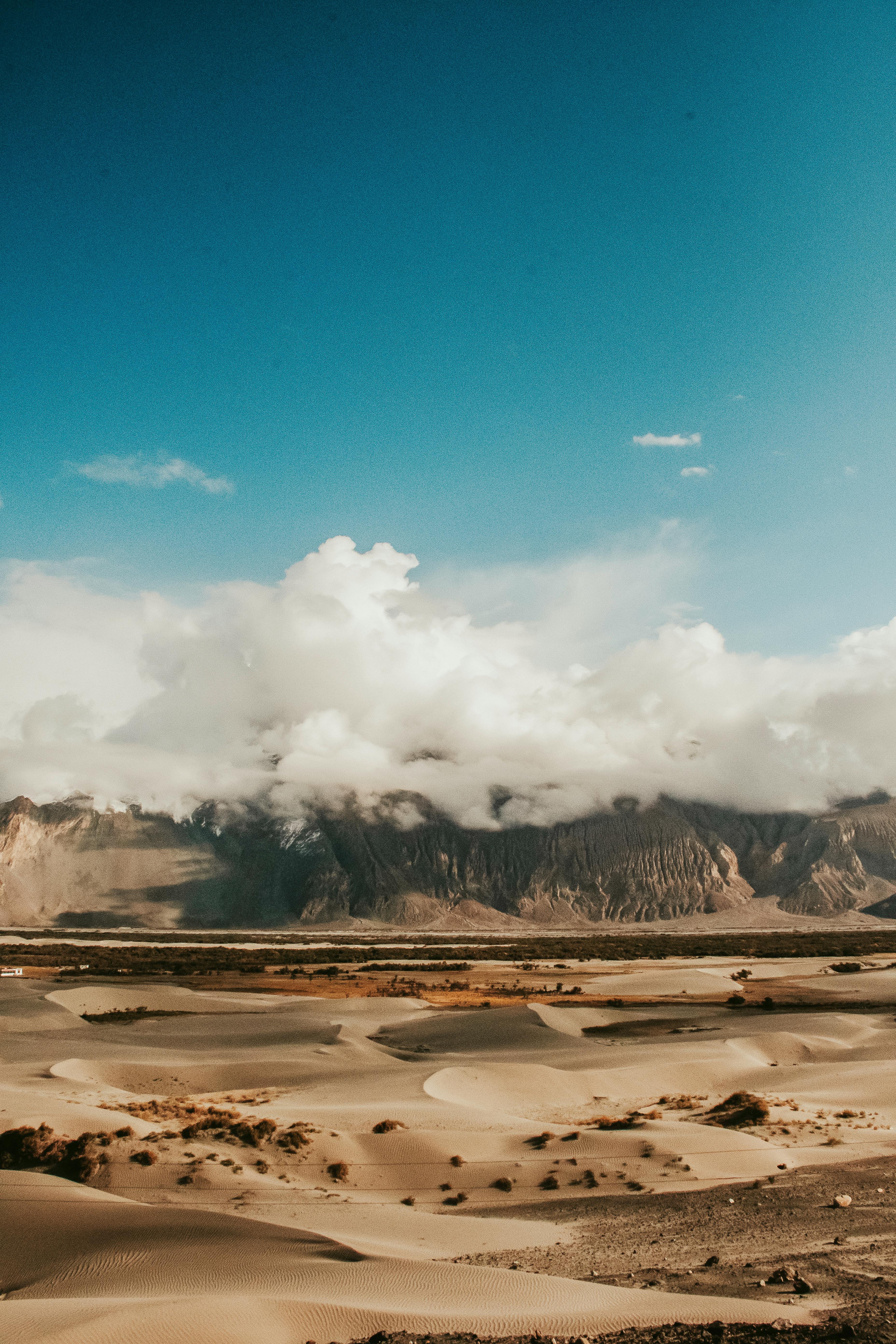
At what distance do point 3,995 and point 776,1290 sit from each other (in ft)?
183

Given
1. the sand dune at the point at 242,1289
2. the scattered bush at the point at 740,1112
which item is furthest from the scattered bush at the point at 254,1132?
the scattered bush at the point at 740,1112

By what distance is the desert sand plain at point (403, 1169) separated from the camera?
34.4ft

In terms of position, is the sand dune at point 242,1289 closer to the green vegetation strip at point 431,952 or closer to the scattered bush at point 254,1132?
the scattered bush at point 254,1132

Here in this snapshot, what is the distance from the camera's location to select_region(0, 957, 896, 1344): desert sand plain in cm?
1049

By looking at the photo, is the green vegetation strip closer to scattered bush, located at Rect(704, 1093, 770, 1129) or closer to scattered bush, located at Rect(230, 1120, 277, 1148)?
scattered bush, located at Rect(704, 1093, 770, 1129)

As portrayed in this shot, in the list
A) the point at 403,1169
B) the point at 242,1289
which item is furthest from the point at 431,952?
the point at 242,1289

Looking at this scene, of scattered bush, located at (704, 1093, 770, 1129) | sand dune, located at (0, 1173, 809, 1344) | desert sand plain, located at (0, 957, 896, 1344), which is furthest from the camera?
scattered bush, located at (704, 1093, 770, 1129)

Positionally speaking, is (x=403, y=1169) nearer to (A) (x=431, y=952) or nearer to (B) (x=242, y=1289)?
(B) (x=242, y=1289)

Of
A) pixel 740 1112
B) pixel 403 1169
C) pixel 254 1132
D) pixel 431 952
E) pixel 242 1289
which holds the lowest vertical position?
pixel 431 952

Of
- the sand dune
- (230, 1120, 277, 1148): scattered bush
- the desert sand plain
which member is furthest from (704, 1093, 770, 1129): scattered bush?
the sand dune

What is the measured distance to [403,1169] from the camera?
714 inches

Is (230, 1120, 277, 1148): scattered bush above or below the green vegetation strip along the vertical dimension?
above

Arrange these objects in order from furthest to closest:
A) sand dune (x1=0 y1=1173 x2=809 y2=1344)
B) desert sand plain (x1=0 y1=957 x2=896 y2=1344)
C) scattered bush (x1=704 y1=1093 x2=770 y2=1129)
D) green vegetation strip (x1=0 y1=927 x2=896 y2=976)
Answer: green vegetation strip (x1=0 y1=927 x2=896 y2=976)
scattered bush (x1=704 y1=1093 x2=770 y2=1129)
desert sand plain (x1=0 y1=957 x2=896 y2=1344)
sand dune (x1=0 y1=1173 x2=809 y2=1344)

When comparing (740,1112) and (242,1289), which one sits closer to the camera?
(242,1289)
